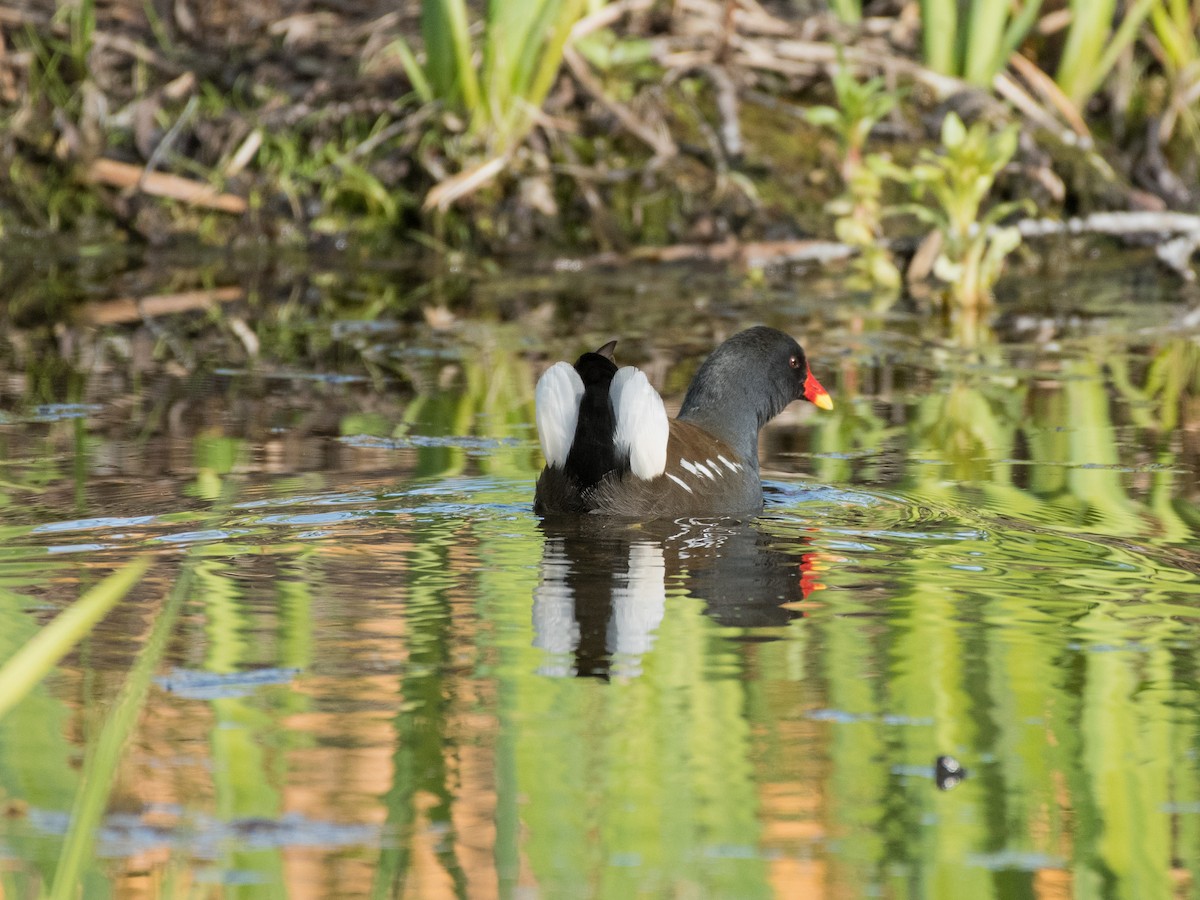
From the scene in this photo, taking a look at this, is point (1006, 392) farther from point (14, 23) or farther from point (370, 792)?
point (14, 23)

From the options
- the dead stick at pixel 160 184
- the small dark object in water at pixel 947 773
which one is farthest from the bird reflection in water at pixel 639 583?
the dead stick at pixel 160 184

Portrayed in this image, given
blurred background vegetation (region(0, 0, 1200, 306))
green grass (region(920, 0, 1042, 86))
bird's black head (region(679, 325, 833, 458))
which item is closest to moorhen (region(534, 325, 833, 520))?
bird's black head (region(679, 325, 833, 458))

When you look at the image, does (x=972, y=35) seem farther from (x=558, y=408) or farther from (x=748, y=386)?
(x=558, y=408)

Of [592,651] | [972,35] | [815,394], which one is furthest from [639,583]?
[972,35]

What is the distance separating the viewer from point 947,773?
2826mm

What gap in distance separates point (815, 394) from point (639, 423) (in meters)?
1.66

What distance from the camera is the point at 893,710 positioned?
316 cm

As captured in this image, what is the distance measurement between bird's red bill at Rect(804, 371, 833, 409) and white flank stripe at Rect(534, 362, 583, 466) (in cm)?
158

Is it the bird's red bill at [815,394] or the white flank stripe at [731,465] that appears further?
the bird's red bill at [815,394]

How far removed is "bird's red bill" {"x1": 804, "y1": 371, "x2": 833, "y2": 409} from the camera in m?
6.01

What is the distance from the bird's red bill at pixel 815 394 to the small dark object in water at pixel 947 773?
3219 millimetres

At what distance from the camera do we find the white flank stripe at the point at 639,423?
4457 millimetres

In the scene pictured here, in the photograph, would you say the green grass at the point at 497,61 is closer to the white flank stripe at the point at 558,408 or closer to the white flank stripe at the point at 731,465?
the white flank stripe at the point at 731,465

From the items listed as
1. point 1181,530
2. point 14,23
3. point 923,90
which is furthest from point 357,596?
point 14,23
